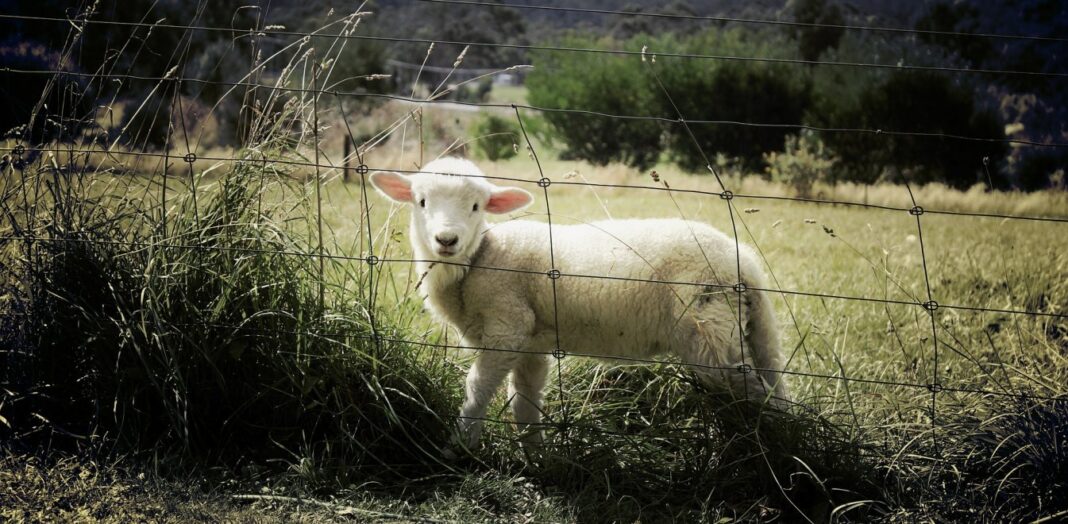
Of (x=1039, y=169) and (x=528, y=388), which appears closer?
(x=528, y=388)

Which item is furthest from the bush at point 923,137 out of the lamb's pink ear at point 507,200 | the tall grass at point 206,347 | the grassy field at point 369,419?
the tall grass at point 206,347

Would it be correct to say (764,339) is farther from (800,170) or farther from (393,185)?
(800,170)

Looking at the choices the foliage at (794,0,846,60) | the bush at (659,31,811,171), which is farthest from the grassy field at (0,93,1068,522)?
the foliage at (794,0,846,60)

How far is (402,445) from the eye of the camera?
3.62 m

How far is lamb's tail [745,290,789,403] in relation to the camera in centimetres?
365

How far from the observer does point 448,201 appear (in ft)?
12.1

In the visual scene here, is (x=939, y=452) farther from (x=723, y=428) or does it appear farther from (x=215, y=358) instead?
(x=215, y=358)

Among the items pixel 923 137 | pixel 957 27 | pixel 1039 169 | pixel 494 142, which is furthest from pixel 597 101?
pixel 1039 169

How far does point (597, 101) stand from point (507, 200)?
47.2 ft

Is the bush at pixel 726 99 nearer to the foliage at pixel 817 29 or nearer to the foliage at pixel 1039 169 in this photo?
the foliage at pixel 817 29

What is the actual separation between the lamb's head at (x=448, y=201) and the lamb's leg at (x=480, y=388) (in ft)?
1.48

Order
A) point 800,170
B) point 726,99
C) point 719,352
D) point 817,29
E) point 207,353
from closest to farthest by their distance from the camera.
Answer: point 719,352 < point 207,353 < point 800,170 < point 726,99 < point 817,29

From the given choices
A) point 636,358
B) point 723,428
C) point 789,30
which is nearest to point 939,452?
point 723,428

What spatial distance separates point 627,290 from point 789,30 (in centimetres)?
1800
